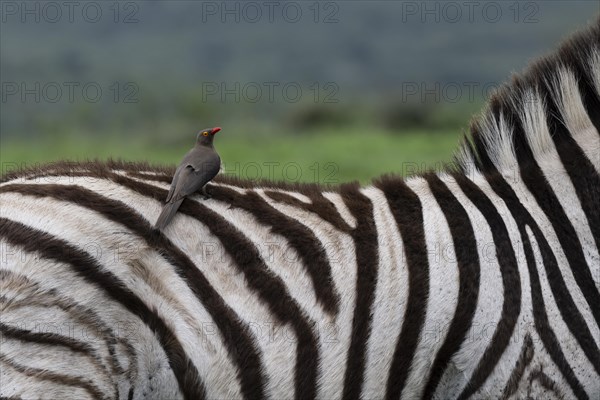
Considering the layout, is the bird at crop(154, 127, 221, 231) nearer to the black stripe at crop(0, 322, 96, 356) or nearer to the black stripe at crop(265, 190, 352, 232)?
the black stripe at crop(265, 190, 352, 232)

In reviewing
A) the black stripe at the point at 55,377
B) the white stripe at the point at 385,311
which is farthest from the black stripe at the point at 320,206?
the black stripe at the point at 55,377

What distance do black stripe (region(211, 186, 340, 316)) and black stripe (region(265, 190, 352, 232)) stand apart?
0.38 feet

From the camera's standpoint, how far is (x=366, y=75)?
90188mm

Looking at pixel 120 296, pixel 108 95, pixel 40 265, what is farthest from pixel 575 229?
pixel 108 95

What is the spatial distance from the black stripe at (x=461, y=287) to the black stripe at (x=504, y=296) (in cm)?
13

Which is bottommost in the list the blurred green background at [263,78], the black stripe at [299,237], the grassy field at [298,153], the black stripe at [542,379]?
the black stripe at [542,379]

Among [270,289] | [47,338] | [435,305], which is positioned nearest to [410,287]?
[435,305]

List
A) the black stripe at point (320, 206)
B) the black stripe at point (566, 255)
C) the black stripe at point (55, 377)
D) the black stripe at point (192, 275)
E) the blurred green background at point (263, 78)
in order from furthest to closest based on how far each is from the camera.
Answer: the blurred green background at point (263, 78) < the black stripe at point (320, 206) < the black stripe at point (566, 255) < the black stripe at point (192, 275) < the black stripe at point (55, 377)

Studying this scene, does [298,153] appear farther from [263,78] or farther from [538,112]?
[263,78]

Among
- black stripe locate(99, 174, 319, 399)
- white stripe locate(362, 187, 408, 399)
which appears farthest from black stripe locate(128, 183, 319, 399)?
white stripe locate(362, 187, 408, 399)

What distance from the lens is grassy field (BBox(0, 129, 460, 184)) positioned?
1612cm

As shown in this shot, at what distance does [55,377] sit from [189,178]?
1205 mm

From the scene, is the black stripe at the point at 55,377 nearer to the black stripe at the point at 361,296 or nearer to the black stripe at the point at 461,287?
the black stripe at the point at 361,296

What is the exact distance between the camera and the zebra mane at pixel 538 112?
4.97 m
